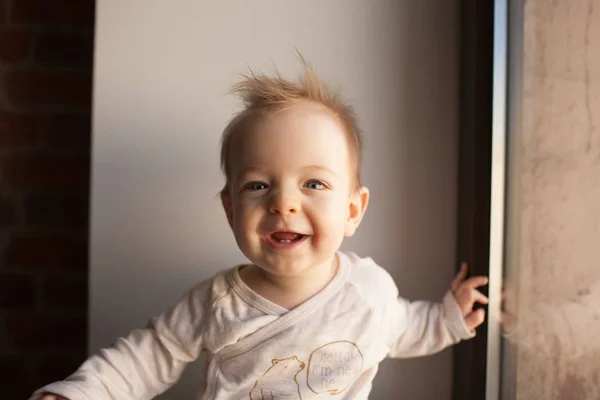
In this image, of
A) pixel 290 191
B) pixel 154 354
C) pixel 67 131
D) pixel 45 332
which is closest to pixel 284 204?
pixel 290 191

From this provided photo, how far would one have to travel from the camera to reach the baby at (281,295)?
86 centimetres

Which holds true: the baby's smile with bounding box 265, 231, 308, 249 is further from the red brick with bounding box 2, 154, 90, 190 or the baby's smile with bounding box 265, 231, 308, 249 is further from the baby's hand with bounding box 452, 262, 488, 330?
the red brick with bounding box 2, 154, 90, 190

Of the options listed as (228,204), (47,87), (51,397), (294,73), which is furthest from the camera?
(47,87)

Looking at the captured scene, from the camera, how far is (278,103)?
2.89 ft

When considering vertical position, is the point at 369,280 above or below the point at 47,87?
below

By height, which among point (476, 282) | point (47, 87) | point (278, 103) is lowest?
point (476, 282)

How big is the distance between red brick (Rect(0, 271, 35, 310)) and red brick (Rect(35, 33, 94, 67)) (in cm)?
53

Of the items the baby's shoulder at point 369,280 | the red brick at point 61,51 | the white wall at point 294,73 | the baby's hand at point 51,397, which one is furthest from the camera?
the red brick at point 61,51

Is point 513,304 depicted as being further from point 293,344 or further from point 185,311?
point 185,311

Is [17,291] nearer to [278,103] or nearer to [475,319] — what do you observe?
[278,103]

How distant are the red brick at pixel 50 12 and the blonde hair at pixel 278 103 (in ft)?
2.48

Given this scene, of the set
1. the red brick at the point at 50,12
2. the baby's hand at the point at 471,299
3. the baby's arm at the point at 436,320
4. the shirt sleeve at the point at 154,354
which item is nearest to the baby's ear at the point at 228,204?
the shirt sleeve at the point at 154,354

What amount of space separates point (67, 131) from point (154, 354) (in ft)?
2.52

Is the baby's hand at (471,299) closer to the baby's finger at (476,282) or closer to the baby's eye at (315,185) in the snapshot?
the baby's finger at (476,282)
